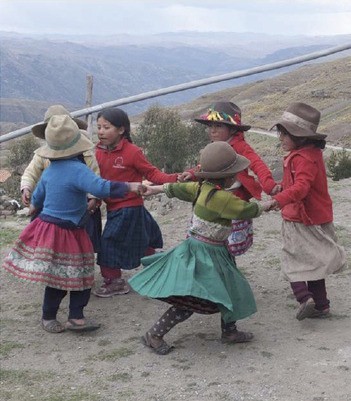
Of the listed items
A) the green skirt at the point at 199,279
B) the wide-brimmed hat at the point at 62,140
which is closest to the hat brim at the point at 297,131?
the green skirt at the point at 199,279

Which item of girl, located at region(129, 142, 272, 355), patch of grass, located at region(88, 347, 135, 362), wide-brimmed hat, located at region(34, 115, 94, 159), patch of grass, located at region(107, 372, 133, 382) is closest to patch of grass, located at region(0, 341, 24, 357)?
patch of grass, located at region(88, 347, 135, 362)

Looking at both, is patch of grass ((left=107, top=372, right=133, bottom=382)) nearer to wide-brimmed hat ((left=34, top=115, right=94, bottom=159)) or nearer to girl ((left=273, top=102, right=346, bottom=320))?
girl ((left=273, top=102, right=346, bottom=320))

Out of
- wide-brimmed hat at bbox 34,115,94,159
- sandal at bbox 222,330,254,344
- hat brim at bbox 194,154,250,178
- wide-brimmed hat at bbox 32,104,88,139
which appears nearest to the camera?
hat brim at bbox 194,154,250,178

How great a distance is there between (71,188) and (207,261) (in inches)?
42.5

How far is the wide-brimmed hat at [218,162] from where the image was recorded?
385 cm

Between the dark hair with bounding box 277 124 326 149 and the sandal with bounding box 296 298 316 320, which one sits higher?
the dark hair with bounding box 277 124 326 149

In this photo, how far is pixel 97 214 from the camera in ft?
17.2

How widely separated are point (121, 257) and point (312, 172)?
1.70 metres

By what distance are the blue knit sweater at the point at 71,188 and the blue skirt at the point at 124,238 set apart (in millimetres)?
621

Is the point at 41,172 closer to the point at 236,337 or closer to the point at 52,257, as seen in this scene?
the point at 52,257

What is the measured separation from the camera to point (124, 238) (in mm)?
5059

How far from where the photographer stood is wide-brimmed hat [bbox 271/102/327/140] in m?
4.27

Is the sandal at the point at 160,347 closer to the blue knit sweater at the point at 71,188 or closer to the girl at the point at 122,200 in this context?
the blue knit sweater at the point at 71,188

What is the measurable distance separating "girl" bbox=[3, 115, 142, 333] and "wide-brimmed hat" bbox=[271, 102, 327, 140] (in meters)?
1.06
